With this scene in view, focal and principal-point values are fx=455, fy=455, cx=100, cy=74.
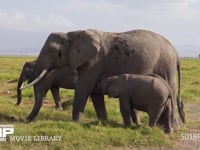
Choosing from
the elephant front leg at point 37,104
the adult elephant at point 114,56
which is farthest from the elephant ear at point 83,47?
the elephant front leg at point 37,104

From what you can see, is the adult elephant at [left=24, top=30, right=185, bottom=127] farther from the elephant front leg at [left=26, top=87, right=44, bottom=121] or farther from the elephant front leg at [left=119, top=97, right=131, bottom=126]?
the elephant front leg at [left=26, top=87, right=44, bottom=121]

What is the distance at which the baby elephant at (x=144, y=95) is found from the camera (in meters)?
9.35

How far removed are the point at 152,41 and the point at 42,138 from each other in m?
3.63

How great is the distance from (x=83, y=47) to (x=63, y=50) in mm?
605

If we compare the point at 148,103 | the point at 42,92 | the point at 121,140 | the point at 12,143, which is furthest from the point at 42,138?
the point at 42,92

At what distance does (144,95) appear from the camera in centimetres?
943

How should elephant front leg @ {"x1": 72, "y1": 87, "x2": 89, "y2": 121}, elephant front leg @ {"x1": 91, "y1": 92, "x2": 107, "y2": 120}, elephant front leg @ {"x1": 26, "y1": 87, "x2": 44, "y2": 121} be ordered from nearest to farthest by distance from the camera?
elephant front leg @ {"x1": 72, "y1": 87, "x2": 89, "y2": 121} < elephant front leg @ {"x1": 91, "y1": 92, "x2": 107, "y2": 120} < elephant front leg @ {"x1": 26, "y1": 87, "x2": 44, "y2": 121}

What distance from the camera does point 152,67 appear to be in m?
10.4

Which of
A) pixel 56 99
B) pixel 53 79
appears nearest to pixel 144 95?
pixel 53 79

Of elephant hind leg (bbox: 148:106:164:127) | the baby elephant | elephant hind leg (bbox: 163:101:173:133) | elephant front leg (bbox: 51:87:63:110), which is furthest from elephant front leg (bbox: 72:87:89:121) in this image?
elephant front leg (bbox: 51:87:63:110)

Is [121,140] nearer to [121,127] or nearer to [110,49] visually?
[121,127]

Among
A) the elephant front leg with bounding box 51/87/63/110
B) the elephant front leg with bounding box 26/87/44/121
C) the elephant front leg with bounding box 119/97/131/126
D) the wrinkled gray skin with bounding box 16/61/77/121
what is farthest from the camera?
the elephant front leg with bounding box 51/87/63/110

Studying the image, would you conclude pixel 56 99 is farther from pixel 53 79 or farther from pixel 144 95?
pixel 144 95

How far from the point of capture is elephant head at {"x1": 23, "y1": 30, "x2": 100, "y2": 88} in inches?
415
